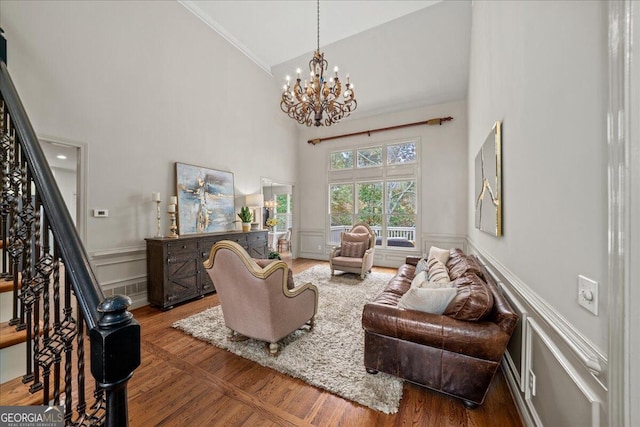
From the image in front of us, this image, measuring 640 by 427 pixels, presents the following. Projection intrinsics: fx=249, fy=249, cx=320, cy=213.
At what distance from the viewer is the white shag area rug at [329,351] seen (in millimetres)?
1813

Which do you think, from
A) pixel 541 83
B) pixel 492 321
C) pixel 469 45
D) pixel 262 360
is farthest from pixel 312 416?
pixel 469 45

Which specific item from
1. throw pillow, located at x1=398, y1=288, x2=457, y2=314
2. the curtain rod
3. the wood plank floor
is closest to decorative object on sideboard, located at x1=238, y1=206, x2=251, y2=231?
the wood plank floor

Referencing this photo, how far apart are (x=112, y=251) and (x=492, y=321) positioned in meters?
4.09

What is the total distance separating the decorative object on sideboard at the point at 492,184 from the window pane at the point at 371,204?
3.15 meters

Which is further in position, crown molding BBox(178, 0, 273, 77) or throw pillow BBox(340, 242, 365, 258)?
throw pillow BBox(340, 242, 365, 258)

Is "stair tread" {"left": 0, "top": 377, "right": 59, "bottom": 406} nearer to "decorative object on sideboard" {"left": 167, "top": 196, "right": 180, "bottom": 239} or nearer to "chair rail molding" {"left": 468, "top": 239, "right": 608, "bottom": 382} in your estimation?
"chair rail molding" {"left": 468, "top": 239, "right": 608, "bottom": 382}

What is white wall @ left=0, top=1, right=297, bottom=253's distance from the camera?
2.65m

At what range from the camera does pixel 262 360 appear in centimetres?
218

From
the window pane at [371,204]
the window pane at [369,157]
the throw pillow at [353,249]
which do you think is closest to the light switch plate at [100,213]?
the throw pillow at [353,249]

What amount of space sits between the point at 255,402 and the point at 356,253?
3.53 metres

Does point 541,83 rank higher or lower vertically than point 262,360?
higher

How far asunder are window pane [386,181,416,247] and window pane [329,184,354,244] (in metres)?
1.00

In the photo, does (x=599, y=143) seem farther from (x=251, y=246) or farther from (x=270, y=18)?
(x=270, y=18)

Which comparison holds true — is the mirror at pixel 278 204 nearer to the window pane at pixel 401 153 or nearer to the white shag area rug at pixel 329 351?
the window pane at pixel 401 153
